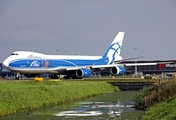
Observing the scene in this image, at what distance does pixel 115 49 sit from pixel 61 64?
55.7ft

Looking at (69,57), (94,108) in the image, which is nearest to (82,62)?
(69,57)

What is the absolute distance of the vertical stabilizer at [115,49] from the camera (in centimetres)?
8256

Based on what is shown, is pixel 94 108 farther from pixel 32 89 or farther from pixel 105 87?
pixel 105 87

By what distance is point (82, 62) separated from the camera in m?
74.9

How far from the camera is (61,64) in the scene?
232ft

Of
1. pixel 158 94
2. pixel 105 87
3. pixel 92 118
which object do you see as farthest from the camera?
pixel 105 87

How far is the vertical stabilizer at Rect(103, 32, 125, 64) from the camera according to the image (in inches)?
3250

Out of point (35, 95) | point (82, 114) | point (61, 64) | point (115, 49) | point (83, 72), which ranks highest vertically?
point (115, 49)

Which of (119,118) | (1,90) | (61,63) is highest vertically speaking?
(61,63)

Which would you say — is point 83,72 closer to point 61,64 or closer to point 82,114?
point 61,64

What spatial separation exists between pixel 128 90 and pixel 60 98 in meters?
22.0

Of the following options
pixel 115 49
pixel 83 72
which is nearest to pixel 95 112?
pixel 83 72

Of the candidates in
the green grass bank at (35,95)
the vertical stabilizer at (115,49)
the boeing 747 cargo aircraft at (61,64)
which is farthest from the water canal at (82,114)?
the vertical stabilizer at (115,49)

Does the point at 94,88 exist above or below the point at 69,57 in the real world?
below
